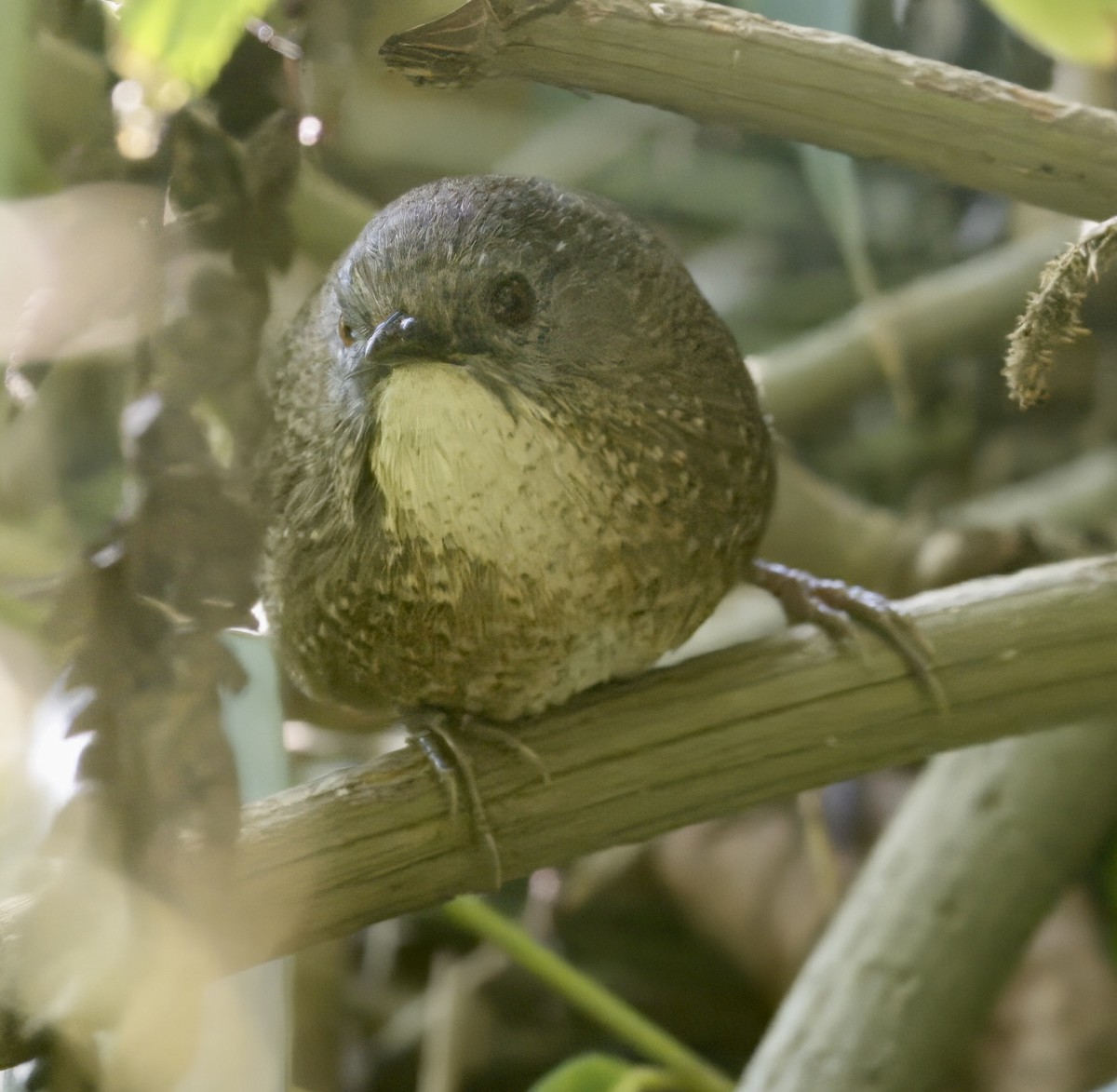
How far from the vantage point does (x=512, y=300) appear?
158 centimetres


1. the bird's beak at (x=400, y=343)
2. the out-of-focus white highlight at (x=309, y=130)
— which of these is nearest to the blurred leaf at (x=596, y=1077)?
the bird's beak at (x=400, y=343)

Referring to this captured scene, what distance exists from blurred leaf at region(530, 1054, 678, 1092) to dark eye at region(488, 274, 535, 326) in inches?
42.2

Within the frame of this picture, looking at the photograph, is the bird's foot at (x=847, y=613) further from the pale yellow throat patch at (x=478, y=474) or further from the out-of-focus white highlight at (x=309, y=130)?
the out-of-focus white highlight at (x=309, y=130)

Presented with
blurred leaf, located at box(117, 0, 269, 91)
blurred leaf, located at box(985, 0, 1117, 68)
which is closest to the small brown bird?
blurred leaf, located at box(117, 0, 269, 91)

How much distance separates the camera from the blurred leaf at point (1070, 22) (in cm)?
152

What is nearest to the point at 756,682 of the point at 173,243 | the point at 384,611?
the point at 384,611

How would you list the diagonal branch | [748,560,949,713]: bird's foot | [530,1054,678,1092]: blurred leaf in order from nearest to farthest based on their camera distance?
the diagonal branch < [748,560,949,713]: bird's foot < [530,1054,678,1092]: blurred leaf

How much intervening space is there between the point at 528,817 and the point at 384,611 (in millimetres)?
305

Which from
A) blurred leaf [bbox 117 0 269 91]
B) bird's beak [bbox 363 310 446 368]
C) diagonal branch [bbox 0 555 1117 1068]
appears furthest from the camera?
diagonal branch [bbox 0 555 1117 1068]

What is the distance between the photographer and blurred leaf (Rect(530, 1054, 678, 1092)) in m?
1.98

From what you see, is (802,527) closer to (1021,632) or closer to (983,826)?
(983,826)

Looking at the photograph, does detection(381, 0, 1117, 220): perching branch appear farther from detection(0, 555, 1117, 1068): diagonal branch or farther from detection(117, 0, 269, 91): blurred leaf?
detection(0, 555, 1117, 1068): diagonal branch

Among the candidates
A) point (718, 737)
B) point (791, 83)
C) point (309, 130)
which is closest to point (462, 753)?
point (718, 737)

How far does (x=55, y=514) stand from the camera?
1.92 m
